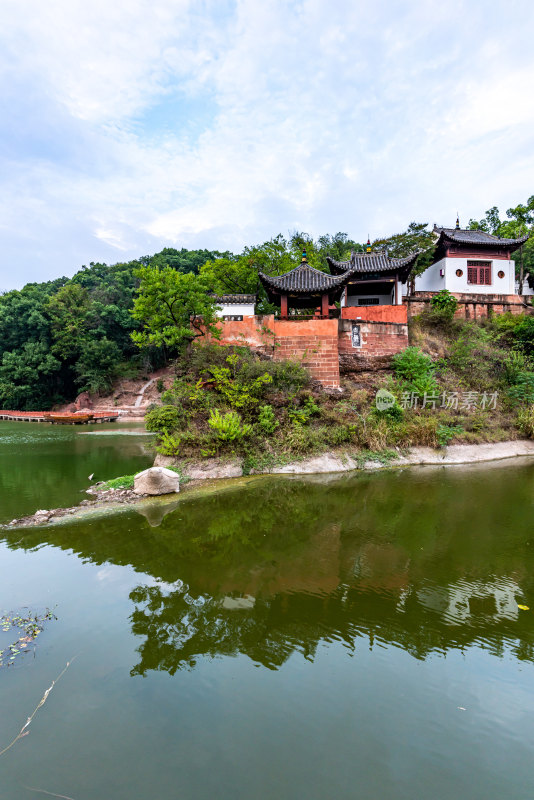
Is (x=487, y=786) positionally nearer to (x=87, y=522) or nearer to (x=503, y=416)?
(x=87, y=522)

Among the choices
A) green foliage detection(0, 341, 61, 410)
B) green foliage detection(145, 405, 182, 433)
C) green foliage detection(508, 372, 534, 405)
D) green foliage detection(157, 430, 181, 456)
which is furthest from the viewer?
green foliage detection(0, 341, 61, 410)

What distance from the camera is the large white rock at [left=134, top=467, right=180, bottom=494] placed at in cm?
977

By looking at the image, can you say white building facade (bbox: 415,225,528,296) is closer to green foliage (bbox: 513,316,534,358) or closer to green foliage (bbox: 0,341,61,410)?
green foliage (bbox: 513,316,534,358)

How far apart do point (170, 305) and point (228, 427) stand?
18.1ft

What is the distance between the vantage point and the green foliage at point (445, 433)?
1348 cm

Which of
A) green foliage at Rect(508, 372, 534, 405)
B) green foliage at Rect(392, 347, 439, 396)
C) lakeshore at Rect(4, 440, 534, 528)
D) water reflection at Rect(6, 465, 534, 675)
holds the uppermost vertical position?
green foliage at Rect(392, 347, 439, 396)

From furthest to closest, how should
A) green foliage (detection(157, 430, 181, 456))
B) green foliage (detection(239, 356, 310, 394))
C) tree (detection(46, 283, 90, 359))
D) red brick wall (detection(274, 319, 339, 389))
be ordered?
tree (detection(46, 283, 90, 359)) → red brick wall (detection(274, 319, 339, 389)) → green foliage (detection(239, 356, 310, 394)) → green foliage (detection(157, 430, 181, 456))

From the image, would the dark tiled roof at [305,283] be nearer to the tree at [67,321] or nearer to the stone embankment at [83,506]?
the stone embankment at [83,506]

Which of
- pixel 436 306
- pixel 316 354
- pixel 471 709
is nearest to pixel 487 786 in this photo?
pixel 471 709

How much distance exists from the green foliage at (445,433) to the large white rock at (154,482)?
9367 mm

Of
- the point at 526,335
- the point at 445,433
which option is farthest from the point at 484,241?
the point at 445,433

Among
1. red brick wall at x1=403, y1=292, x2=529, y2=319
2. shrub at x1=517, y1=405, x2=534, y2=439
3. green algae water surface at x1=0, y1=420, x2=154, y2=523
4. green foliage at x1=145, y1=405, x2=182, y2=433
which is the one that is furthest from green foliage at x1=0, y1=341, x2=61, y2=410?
shrub at x1=517, y1=405, x2=534, y2=439

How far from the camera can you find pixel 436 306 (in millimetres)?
19656

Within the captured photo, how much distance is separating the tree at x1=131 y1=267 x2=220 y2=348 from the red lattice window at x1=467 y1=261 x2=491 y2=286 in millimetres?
16065
